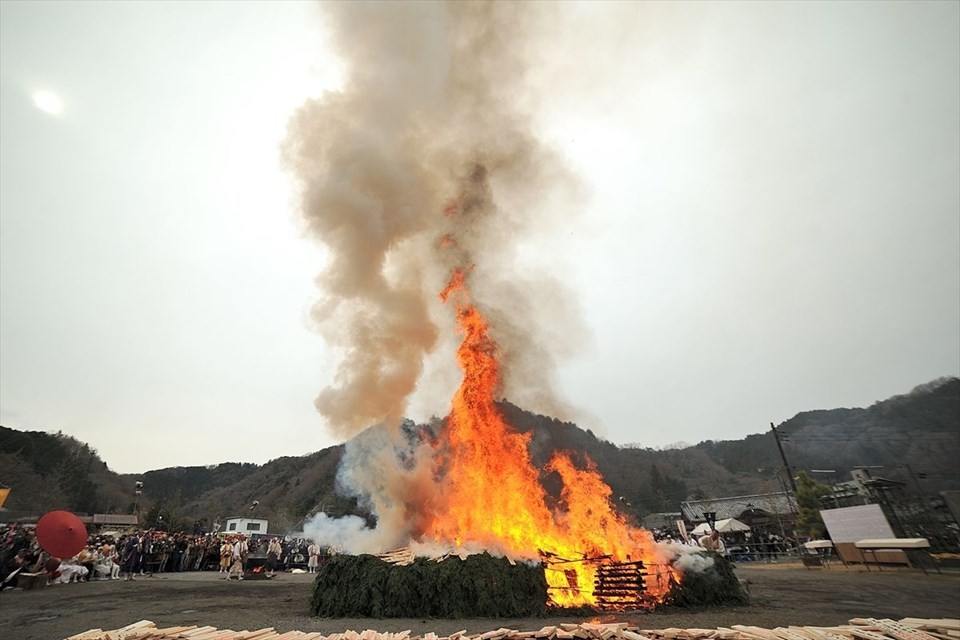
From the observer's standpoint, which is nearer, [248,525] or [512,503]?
[512,503]

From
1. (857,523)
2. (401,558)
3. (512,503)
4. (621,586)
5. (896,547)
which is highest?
(512,503)

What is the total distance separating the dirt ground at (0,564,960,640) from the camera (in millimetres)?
11656

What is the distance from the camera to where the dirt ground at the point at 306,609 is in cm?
1166

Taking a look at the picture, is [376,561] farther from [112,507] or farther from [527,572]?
[112,507]

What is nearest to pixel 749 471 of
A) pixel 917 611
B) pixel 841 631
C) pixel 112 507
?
pixel 917 611

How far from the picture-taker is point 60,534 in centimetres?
1445

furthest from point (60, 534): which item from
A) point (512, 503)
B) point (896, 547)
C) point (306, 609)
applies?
point (896, 547)

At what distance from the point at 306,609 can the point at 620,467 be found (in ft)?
249

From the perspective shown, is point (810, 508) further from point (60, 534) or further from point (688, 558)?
point (60, 534)

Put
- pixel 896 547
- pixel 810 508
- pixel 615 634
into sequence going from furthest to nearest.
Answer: pixel 810 508
pixel 896 547
pixel 615 634

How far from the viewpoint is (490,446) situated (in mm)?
20609

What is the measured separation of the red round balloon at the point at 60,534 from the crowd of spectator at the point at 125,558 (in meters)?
4.69

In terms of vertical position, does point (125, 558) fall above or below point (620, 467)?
below

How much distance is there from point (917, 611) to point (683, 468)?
309ft
